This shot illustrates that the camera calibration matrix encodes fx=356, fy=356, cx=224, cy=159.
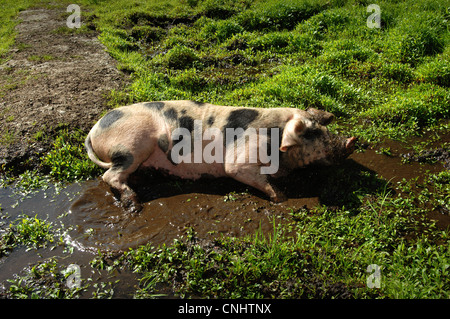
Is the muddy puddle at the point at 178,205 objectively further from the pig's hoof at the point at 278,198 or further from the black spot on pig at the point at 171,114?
the black spot on pig at the point at 171,114

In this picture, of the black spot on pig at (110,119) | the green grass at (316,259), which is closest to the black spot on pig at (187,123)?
the black spot on pig at (110,119)

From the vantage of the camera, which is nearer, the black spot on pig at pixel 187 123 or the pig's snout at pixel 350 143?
the pig's snout at pixel 350 143

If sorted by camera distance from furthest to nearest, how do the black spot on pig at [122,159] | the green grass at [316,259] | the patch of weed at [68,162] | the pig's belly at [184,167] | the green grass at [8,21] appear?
the green grass at [8,21] → the patch of weed at [68,162] → the pig's belly at [184,167] → the black spot on pig at [122,159] → the green grass at [316,259]

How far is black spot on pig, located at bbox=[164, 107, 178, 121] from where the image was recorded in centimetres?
429

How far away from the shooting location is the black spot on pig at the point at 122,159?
4105 millimetres

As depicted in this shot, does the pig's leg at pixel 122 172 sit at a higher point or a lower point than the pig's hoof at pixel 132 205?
higher

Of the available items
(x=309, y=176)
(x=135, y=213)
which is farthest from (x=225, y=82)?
(x=135, y=213)

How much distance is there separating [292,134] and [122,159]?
1959mm

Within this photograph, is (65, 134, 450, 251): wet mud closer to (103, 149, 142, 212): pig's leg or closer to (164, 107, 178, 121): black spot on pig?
(103, 149, 142, 212): pig's leg

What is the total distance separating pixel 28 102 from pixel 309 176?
15.8 ft

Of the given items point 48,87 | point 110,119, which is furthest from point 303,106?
point 48,87

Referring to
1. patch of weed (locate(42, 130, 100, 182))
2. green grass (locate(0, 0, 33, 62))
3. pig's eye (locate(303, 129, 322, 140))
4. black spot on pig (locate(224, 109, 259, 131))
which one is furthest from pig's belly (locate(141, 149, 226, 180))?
green grass (locate(0, 0, 33, 62))

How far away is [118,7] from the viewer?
39.8ft

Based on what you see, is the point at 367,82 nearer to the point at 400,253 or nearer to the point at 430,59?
the point at 430,59
